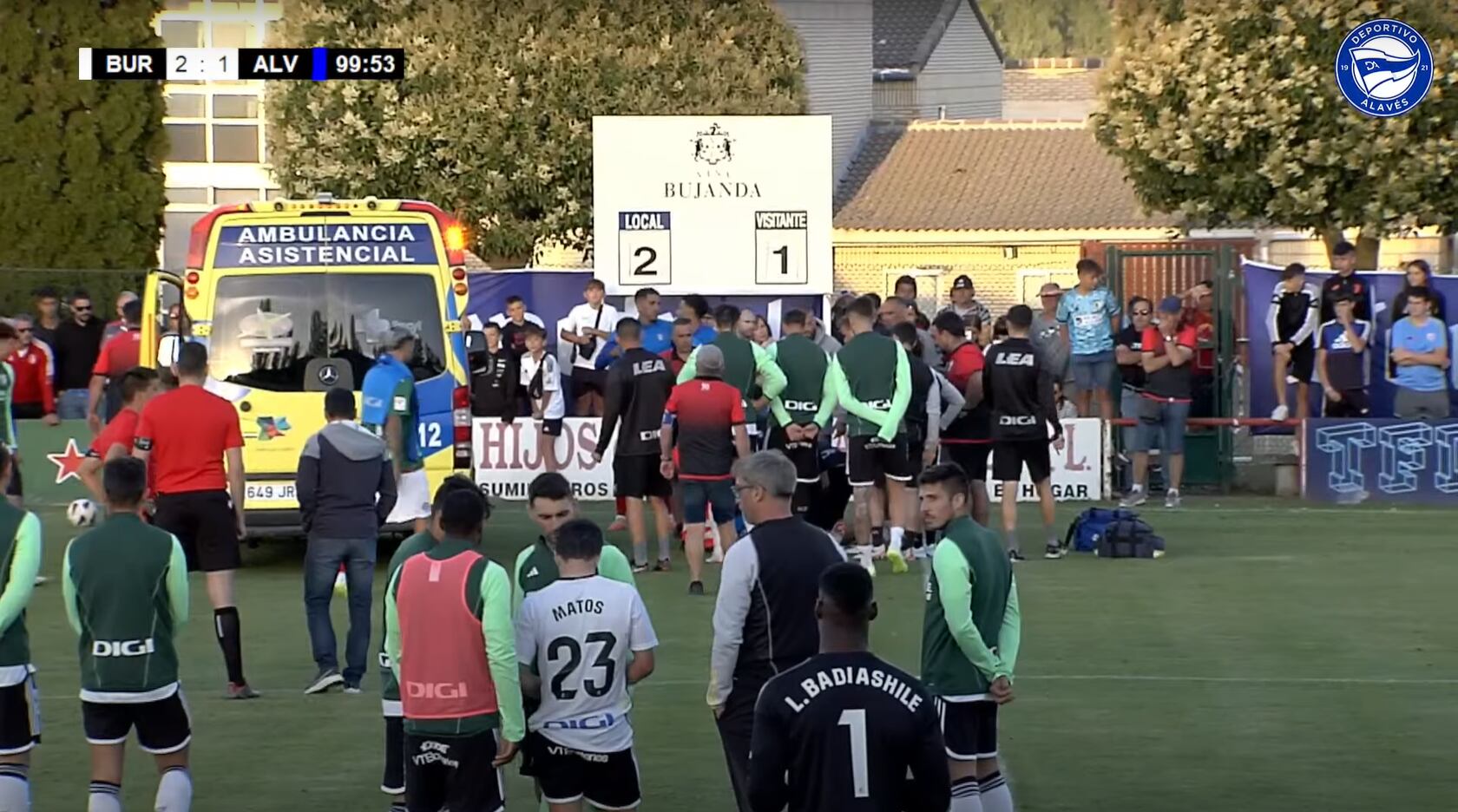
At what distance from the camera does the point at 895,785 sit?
20.0 feet

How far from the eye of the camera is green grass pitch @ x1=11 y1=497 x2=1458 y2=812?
10.6 meters

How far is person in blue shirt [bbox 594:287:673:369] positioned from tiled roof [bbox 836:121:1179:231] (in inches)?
1258

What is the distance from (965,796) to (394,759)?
2.42m

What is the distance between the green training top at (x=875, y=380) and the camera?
17016 millimetres

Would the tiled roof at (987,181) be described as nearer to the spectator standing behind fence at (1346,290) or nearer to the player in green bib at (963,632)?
the spectator standing behind fence at (1346,290)

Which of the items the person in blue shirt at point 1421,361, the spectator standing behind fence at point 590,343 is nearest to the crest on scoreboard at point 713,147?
the spectator standing behind fence at point 590,343

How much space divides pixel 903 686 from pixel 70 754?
6.48 meters

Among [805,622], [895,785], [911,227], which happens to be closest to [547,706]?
[805,622]

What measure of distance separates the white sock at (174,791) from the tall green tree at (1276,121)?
28962 mm
